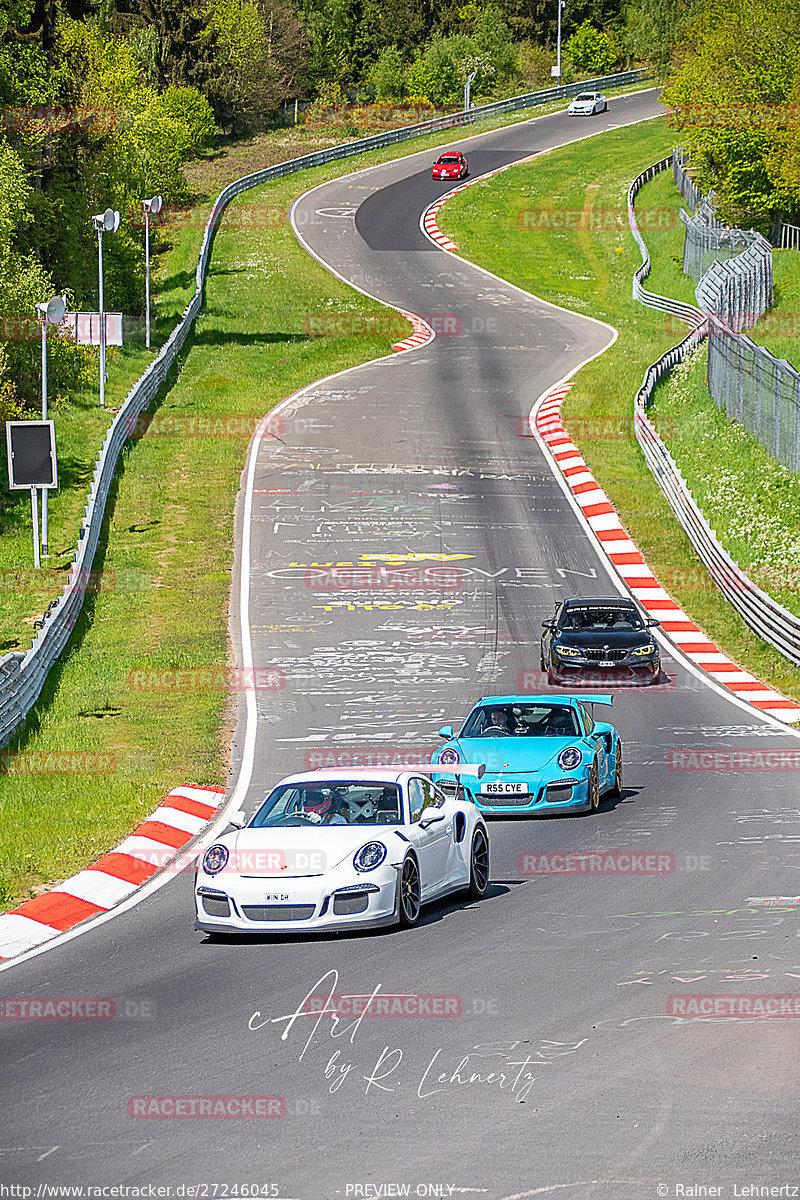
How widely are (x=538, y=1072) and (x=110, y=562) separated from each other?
2635 centimetres

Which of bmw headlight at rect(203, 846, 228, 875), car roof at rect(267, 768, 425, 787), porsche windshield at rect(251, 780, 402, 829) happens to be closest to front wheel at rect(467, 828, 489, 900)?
car roof at rect(267, 768, 425, 787)

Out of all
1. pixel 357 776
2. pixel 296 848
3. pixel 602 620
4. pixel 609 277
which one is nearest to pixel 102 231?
pixel 602 620

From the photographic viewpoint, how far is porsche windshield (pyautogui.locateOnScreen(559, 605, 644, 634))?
2656 cm

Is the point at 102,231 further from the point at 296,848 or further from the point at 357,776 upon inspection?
the point at 296,848

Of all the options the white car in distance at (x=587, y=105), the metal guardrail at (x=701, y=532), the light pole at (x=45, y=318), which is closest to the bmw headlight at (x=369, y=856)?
the metal guardrail at (x=701, y=532)

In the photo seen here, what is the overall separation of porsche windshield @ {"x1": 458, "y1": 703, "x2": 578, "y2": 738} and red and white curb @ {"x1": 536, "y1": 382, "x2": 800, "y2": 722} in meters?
6.39

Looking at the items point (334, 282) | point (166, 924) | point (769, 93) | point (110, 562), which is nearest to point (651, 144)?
point (769, 93)

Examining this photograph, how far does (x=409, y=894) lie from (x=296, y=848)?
97 cm

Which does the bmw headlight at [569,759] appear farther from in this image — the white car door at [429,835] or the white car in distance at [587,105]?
the white car in distance at [587,105]

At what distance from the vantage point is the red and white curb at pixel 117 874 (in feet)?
42.3

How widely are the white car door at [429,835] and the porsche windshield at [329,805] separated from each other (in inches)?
7.6

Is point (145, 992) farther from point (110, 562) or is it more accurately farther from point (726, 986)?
point (110, 562)

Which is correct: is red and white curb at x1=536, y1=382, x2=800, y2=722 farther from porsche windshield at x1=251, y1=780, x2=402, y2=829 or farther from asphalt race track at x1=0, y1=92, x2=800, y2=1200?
porsche windshield at x1=251, y1=780, x2=402, y2=829

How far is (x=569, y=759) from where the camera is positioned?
57.4ft
